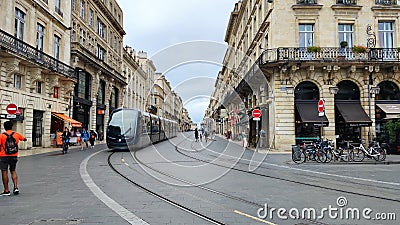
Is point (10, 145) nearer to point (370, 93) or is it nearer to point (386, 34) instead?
point (370, 93)

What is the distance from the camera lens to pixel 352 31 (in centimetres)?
2481

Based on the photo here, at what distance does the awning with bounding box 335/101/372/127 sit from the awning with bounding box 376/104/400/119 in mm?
1507

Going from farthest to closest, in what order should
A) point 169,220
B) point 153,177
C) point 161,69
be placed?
point 153,177 < point 161,69 < point 169,220

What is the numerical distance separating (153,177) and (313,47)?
17.4 meters

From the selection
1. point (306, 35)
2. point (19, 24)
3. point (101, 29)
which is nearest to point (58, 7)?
point (19, 24)

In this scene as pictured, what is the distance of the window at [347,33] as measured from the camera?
24734 millimetres

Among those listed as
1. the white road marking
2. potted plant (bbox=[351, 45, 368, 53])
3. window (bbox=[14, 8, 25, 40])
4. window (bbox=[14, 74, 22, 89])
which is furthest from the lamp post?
window (bbox=[14, 8, 25, 40])

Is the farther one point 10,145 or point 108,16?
point 108,16

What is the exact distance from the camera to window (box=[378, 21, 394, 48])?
24.9 metres

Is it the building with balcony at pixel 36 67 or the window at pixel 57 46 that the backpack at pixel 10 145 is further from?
the window at pixel 57 46

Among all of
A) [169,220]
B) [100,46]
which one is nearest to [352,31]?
[169,220]

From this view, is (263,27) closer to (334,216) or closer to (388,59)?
(388,59)

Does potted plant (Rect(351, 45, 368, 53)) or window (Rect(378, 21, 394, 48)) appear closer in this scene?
potted plant (Rect(351, 45, 368, 53))

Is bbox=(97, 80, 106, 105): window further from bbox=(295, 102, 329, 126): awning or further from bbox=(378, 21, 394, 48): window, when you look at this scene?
bbox=(378, 21, 394, 48): window
